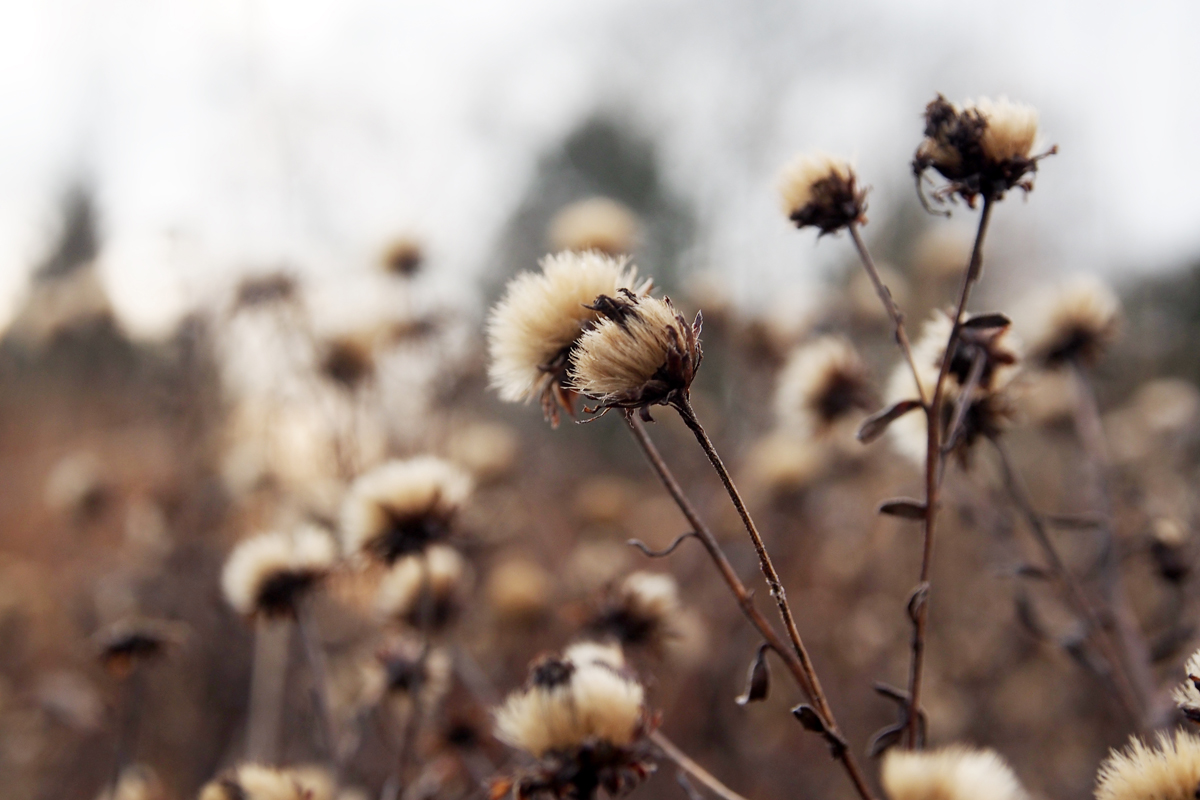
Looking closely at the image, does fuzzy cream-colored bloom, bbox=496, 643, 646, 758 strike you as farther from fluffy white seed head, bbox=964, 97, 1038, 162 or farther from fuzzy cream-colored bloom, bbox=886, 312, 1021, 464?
fluffy white seed head, bbox=964, 97, 1038, 162

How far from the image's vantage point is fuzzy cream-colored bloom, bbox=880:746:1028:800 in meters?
0.84

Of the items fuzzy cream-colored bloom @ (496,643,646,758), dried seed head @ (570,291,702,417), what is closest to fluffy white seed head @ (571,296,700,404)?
dried seed head @ (570,291,702,417)

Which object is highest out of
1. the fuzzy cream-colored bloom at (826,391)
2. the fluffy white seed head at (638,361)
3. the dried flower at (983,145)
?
the fuzzy cream-colored bloom at (826,391)

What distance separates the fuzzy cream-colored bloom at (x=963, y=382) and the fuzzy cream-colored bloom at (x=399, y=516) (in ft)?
2.61

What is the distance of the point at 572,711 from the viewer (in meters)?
0.87

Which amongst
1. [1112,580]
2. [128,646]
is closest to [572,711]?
[128,646]

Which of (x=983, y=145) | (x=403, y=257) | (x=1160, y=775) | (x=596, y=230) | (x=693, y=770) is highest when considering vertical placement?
(x=403, y=257)

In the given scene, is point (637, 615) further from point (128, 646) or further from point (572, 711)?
point (128, 646)

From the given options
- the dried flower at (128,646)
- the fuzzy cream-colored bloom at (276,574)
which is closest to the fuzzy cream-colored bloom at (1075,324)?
the fuzzy cream-colored bloom at (276,574)

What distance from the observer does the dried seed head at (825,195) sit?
1.10 metres

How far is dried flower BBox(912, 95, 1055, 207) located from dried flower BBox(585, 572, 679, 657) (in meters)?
0.85

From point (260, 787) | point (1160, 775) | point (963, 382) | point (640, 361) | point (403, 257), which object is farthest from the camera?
point (403, 257)

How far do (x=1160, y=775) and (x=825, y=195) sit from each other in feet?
2.49

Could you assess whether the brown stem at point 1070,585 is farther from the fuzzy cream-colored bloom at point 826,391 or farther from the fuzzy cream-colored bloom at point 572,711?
the fuzzy cream-colored bloom at point 572,711
